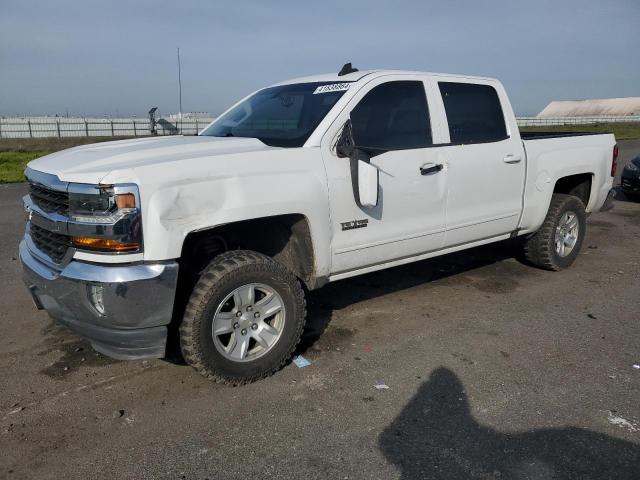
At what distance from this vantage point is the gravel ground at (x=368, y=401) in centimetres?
264

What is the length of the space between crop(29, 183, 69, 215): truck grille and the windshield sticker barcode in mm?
2018

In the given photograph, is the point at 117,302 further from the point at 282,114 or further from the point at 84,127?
the point at 84,127

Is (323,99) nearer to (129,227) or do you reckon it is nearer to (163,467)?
(129,227)

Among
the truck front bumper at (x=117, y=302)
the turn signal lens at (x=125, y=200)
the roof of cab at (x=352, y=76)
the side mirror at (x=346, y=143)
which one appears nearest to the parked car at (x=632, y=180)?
the roof of cab at (x=352, y=76)

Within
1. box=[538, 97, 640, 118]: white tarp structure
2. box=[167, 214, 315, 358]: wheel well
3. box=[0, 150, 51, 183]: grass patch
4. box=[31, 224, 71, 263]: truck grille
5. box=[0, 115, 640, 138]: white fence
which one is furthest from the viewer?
box=[538, 97, 640, 118]: white tarp structure

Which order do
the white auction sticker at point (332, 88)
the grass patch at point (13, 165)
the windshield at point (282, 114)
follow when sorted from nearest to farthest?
the windshield at point (282, 114) → the white auction sticker at point (332, 88) → the grass patch at point (13, 165)

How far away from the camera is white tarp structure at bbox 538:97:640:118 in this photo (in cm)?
9688

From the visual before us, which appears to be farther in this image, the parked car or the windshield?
the parked car

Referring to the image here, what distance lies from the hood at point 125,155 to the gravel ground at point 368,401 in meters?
1.36

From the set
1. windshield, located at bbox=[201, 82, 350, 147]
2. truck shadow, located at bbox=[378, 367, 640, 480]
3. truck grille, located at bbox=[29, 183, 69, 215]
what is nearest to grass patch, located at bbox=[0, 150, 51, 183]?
windshield, located at bbox=[201, 82, 350, 147]

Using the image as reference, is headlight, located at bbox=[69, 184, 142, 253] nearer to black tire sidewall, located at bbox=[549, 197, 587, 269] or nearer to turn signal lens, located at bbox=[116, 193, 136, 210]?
turn signal lens, located at bbox=[116, 193, 136, 210]

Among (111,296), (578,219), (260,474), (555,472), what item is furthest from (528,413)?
(578,219)

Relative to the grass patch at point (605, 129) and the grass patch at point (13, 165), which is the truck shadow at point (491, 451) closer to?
the grass patch at point (13, 165)

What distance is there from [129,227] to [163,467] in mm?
1218
